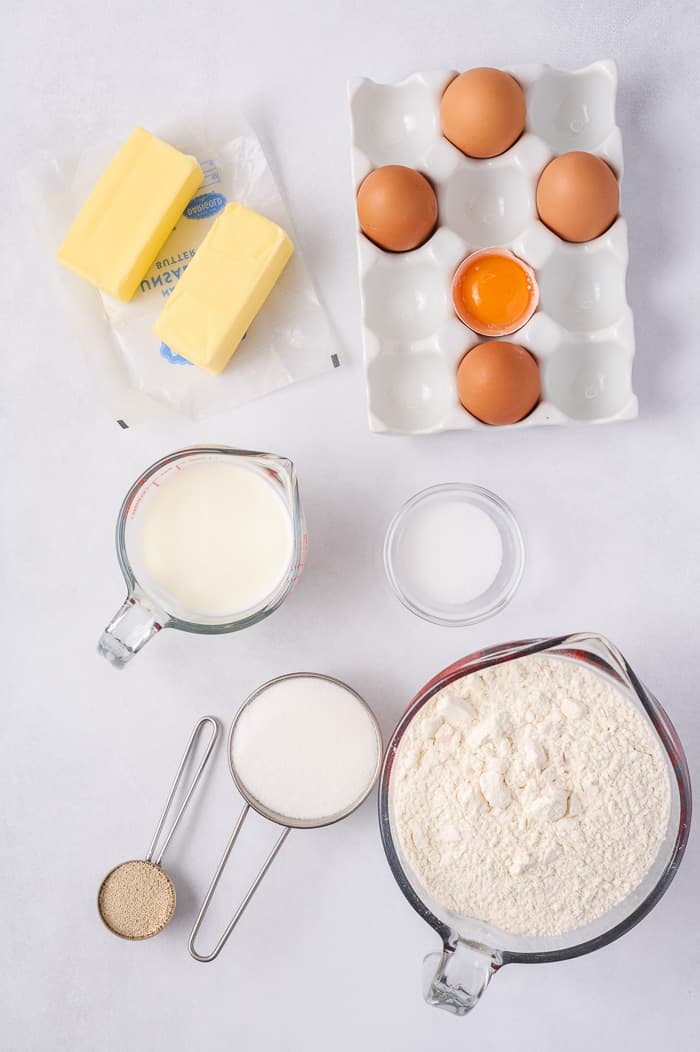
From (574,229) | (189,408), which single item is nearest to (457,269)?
(574,229)

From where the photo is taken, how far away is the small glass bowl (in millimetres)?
1151

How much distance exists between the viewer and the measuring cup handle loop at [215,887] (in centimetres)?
117

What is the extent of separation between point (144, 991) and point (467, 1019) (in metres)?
0.46

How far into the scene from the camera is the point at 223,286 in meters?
1.11

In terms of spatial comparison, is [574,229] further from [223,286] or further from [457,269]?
[223,286]

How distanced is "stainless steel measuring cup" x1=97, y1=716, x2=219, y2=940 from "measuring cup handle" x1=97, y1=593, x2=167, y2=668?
0.22 metres

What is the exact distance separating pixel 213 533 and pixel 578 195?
2.04ft

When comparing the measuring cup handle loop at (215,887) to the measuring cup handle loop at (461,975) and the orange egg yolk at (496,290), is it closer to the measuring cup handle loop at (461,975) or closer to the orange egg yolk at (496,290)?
the measuring cup handle loop at (461,975)

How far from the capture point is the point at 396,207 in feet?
3.51

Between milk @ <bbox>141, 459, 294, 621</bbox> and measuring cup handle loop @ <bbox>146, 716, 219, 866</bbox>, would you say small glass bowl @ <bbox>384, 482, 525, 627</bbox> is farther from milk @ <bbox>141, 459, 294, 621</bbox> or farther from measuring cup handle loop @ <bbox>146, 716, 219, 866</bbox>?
measuring cup handle loop @ <bbox>146, 716, 219, 866</bbox>

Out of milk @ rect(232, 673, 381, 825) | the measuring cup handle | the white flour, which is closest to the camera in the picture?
the white flour

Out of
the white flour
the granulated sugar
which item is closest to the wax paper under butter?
the white flour

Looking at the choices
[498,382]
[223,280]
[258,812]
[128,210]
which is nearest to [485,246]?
[498,382]

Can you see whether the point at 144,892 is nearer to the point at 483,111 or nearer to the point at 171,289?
the point at 171,289
